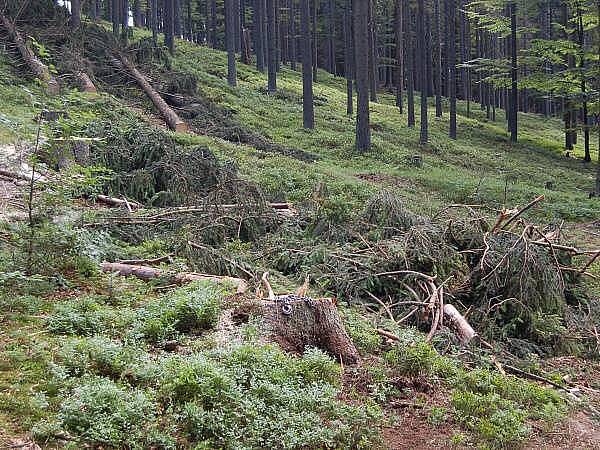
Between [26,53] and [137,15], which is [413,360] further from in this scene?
[137,15]

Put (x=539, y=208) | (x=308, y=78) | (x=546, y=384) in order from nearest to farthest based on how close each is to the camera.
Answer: (x=546, y=384), (x=539, y=208), (x=308, y=78)

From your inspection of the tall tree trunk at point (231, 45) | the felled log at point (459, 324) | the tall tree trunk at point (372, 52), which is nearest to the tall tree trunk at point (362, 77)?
the tall tree trunk at point (231, 45)

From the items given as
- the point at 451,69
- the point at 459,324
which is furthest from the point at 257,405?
the point at 451,69

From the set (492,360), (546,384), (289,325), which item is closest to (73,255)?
(289,325)

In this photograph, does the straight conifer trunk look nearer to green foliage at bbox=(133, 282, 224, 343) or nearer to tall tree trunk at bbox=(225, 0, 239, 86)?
tall tree trunk at bbox=(225, 0, 239, 86)

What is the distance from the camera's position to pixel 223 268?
838 cm

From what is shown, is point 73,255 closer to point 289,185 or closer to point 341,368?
point 341,368

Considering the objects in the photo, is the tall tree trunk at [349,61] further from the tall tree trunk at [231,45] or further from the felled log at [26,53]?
the felled log at [26,53]

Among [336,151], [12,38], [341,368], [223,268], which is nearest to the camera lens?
[341,368]

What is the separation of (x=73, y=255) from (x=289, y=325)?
2737mm

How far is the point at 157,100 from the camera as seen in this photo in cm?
2042

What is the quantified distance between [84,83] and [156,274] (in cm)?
1333

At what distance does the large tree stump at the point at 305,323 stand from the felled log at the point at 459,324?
194 centimetres

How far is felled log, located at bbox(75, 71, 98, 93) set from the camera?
18.3 meters
